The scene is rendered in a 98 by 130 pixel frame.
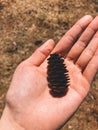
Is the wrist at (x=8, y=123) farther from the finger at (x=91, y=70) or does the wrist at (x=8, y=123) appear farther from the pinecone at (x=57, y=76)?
the finger at (x=91, y=70)

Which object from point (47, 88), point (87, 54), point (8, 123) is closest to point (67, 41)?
point (87, 54)

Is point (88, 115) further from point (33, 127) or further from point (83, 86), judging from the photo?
point (33, 127)

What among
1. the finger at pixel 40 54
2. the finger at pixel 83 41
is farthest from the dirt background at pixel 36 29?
the finger at pixel 40 54

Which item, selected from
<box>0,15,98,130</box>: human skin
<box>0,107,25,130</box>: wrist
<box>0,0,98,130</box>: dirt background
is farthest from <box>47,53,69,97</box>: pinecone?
<box>0,0,98,130</box>: dirt background

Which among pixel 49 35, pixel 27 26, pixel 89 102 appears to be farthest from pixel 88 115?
pixel 27 26

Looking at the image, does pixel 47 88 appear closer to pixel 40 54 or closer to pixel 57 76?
pixel 57 76

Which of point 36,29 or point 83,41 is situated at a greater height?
point 83,41

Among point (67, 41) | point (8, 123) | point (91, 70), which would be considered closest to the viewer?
point (8, 123)
